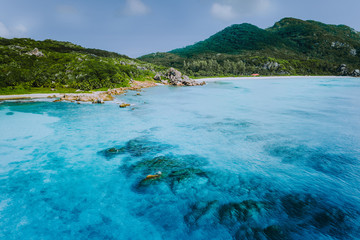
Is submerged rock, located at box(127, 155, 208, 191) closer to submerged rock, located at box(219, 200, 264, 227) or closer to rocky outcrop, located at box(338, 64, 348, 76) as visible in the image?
submerged rock, located at box(219, 200, 264, 227)

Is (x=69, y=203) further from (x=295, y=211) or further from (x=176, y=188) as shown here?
(x=295, y=211)

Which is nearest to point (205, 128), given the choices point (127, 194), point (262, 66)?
point (127, 194)

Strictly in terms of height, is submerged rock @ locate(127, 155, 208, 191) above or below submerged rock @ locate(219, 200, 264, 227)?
above

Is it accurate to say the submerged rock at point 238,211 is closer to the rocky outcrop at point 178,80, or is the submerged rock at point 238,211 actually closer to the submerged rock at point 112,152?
the submerged rock at point 112,152

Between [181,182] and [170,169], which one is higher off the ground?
[170,169]

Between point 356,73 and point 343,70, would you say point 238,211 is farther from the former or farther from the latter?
point 343,70

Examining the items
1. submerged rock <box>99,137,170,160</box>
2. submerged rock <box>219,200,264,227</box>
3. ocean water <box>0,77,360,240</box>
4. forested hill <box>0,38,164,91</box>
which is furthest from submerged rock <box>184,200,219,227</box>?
forested hill <box>0,38,164,91</box>

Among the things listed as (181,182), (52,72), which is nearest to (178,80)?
(52,72)

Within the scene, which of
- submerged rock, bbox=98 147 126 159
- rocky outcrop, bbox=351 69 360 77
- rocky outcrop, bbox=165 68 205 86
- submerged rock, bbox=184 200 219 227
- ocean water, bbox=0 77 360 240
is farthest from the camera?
rocky outcrop, bbox=351 69 360 77

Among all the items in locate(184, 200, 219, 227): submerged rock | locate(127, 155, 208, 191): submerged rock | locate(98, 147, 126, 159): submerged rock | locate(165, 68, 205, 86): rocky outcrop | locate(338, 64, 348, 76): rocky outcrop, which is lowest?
locate(184, 200, 219, 227): submerged rock
